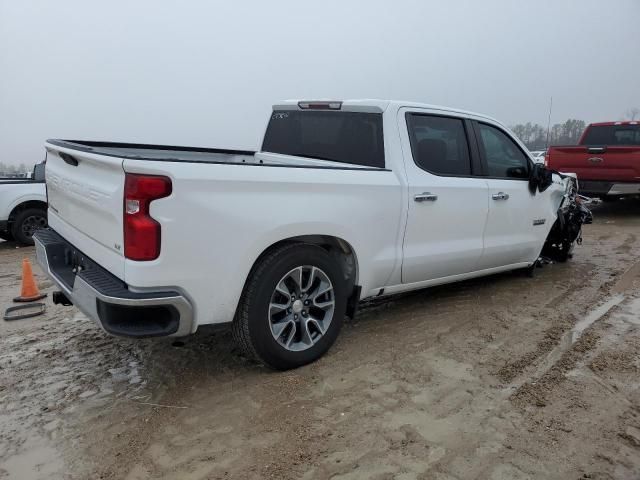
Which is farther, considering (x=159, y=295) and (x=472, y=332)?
(x=472, y=332)

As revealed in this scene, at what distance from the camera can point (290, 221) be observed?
3.28 meters

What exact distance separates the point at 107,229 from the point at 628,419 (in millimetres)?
3167

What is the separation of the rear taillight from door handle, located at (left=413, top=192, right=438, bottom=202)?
2009 millimetres

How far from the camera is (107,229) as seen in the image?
301cm

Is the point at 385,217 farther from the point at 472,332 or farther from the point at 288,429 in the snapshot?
the point at 288,429

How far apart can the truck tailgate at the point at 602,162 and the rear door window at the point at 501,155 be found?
5.97 m

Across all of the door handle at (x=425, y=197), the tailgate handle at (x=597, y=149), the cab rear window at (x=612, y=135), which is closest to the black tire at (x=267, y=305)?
the door handle at (x=425, y=197)

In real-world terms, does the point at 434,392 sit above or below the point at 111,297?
below

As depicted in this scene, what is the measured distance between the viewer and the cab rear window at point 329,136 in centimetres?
412

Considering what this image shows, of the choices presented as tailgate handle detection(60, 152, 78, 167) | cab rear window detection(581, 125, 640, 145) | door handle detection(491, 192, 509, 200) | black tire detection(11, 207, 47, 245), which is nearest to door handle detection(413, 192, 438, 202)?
door handle detection(491, 192, 509, 200)

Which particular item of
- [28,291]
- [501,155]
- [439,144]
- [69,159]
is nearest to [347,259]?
[439,144]

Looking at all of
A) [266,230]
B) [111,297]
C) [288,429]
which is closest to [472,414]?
[288,429]

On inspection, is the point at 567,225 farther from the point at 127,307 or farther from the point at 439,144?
the point at 127,307

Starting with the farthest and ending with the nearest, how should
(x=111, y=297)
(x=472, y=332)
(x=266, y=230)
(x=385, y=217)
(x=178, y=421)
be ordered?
1. (x=472, y=332)
2. (x=385, y=217)
3. (x=266, y=230)
4. (x=178, y=421)
5. (x=111, y=297)
